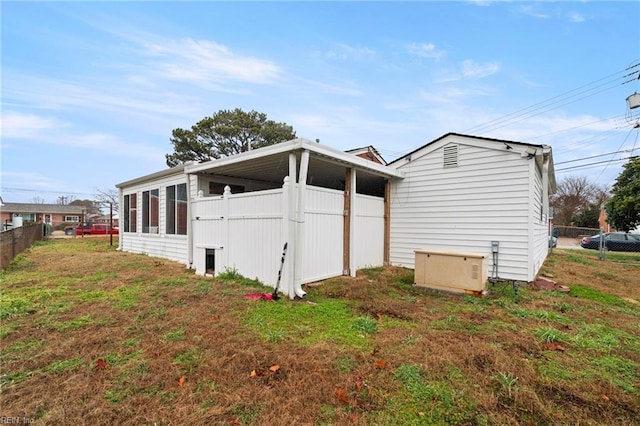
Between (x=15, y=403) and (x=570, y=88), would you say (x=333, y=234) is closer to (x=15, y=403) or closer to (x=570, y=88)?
(x=15, y=403)

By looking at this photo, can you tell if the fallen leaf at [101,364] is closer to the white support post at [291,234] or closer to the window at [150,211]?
the white support post at [291,234]

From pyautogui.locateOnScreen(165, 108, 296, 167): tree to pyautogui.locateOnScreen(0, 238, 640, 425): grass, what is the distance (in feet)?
62.7

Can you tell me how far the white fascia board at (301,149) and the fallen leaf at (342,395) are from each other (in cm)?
397

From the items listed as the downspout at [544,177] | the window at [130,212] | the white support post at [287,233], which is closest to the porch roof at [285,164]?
the white support post at [287,233]

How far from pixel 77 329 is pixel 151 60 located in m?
8.12

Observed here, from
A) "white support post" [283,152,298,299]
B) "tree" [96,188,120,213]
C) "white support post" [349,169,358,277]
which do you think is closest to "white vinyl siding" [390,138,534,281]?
"white support post" [349,169,358,277]

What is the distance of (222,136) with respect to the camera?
76.7 feet

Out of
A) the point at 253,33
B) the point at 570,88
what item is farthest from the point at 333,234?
the point at 570,88

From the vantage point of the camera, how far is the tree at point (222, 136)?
2306 centimetres

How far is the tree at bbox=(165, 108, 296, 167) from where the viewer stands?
75.7 feet

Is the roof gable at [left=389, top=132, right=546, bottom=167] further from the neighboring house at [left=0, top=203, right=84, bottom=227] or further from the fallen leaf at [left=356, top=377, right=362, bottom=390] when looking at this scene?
the neighboring house at [left=0, top=203, right=84, bottom=227]

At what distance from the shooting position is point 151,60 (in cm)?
875

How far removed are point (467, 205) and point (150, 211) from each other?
1114 centimetres

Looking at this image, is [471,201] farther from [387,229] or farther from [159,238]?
[159,238]
